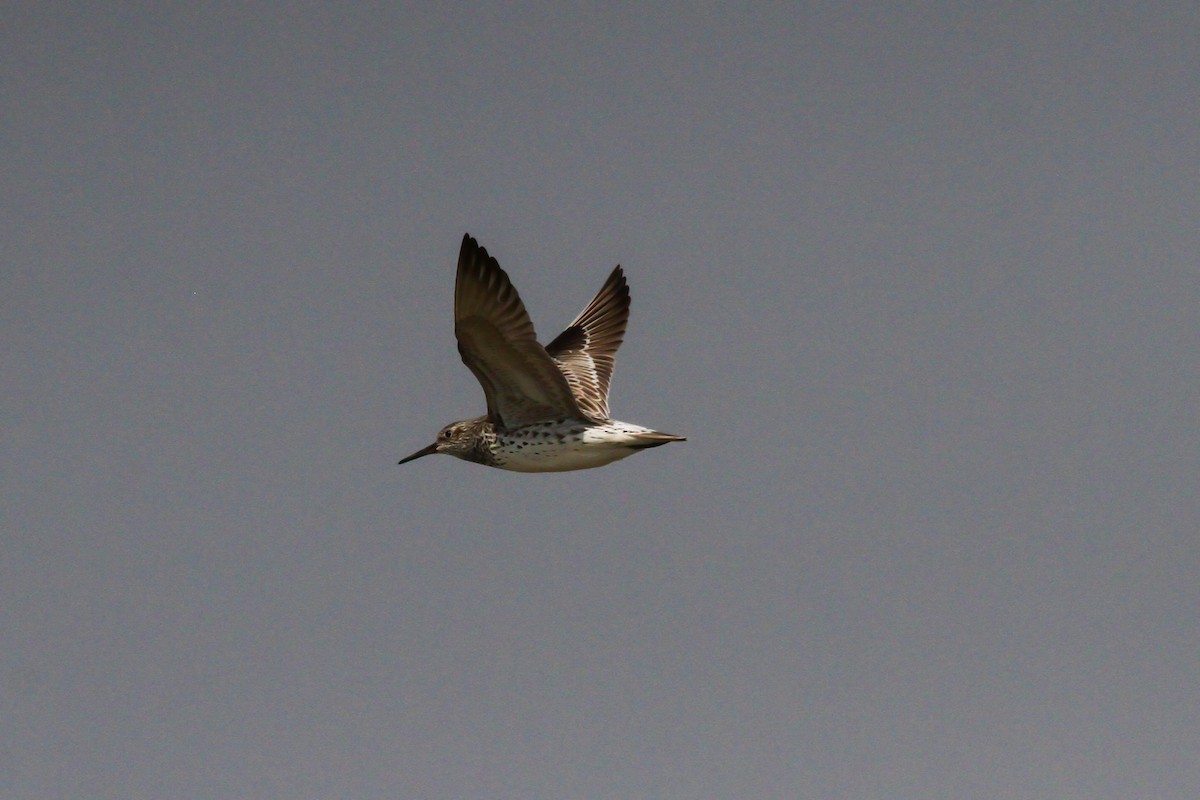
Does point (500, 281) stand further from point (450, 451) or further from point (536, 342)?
point (450, 451)

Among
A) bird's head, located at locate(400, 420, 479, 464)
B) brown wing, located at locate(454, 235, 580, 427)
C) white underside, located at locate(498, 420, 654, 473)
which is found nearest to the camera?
brown wing, located at locate(454, 235, 580, 427)

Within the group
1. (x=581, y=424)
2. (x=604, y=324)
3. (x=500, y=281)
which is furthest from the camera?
(x=604, y=324)

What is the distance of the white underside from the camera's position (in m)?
20.5

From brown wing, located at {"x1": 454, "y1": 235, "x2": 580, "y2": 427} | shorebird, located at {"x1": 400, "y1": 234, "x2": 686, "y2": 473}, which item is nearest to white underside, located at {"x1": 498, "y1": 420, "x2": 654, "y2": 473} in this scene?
shorebird, located at {"x1": 400, "y1": 234, "x2": 686, "y2": 473}

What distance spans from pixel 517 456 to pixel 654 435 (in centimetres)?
232

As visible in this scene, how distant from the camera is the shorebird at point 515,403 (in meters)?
19.5

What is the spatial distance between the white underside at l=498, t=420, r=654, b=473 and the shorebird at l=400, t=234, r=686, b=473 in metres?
0.01

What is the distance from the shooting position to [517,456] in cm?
2161

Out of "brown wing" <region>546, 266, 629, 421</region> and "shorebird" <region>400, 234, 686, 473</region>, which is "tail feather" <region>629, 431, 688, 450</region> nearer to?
"shorebird" <region>400, 234, 686, 473</region>

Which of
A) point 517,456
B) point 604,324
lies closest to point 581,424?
point 517,456

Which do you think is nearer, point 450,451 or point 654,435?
point 654,435

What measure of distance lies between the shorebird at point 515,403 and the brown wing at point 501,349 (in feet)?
0.04

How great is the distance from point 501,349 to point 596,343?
5977 mm

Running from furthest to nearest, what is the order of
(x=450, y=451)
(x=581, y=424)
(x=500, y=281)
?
(x=450, y=451)
(x=581, y=424)
(x=500, y=281)
